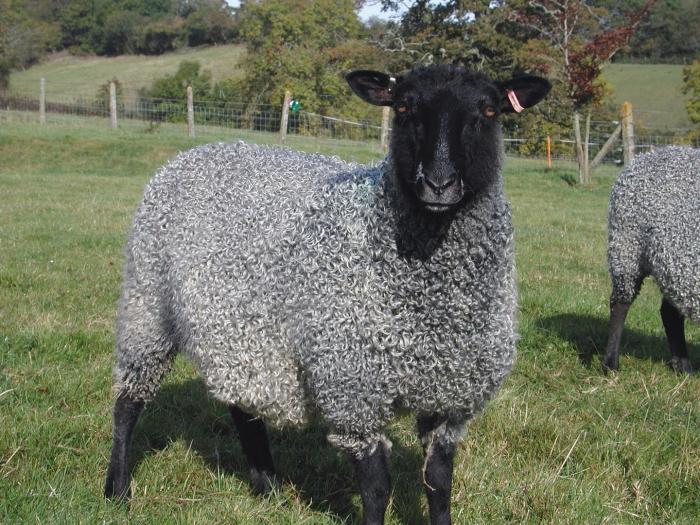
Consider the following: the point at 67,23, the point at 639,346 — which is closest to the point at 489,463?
the point at 639,346

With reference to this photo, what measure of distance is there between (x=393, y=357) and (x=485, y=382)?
423 millimetres

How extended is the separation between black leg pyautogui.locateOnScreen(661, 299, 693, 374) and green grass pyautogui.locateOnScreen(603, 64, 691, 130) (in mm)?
35015

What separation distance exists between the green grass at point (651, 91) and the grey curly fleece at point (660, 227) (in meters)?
34.9

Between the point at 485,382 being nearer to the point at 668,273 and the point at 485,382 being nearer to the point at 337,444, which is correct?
the point at 337,444

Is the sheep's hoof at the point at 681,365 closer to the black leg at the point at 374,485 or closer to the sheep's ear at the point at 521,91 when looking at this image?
the sheep's ear at the point at 521,91

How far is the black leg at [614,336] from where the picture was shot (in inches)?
226

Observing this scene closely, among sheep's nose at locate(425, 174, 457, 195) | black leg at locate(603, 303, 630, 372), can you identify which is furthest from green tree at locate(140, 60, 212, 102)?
sheep's nose at locate(425, 174, 457, 195)

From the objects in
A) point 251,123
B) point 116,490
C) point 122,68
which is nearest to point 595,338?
point 116,490

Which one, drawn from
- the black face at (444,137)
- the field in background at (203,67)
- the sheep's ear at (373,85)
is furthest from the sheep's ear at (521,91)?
the field in background at (203,67)

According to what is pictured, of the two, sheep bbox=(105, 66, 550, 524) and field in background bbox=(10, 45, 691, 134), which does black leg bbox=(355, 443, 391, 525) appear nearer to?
sheep bbox=(105, 66, 550, 524)

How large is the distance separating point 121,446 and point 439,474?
1670 mm

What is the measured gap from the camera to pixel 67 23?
80.2 meters

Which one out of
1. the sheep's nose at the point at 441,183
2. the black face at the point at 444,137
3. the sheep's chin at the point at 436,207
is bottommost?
the sheep's chin at the point at 436,207

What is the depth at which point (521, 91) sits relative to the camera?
3225 millimetres
